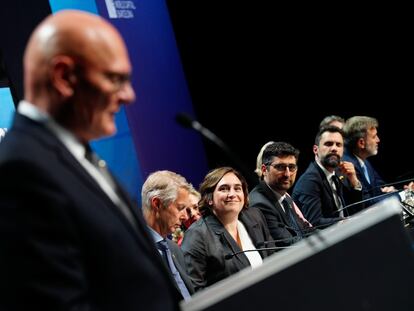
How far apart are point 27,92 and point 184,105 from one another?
16.2 feet

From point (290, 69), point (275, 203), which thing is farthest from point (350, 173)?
point (290, 69)

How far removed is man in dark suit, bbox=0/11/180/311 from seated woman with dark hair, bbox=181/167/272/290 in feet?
6.49

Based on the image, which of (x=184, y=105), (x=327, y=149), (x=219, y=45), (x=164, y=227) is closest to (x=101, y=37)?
(x=164, y=227)

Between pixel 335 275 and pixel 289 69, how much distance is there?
18.4 ft

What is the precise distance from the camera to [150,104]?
5.62 metres

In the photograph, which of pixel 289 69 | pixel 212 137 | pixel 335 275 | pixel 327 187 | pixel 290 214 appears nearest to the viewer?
pixel 335 275

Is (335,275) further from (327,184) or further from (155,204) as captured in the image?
(327,184)

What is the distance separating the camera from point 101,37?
1.18 m

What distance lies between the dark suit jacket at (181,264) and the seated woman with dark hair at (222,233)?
83 mm

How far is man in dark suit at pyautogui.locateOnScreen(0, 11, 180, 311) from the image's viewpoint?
1.07m

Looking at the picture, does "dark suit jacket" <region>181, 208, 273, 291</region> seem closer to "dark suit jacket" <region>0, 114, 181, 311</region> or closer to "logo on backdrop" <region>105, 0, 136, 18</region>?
"dark suit jacket" <region>0, 114, 181, 311</region>

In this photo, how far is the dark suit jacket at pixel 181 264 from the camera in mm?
3000

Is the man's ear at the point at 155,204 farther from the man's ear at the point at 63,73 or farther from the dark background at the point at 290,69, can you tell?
the dark background at the point at 290,69

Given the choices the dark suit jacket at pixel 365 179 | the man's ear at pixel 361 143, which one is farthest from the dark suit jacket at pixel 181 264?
the man's ear at pixel 361 143
